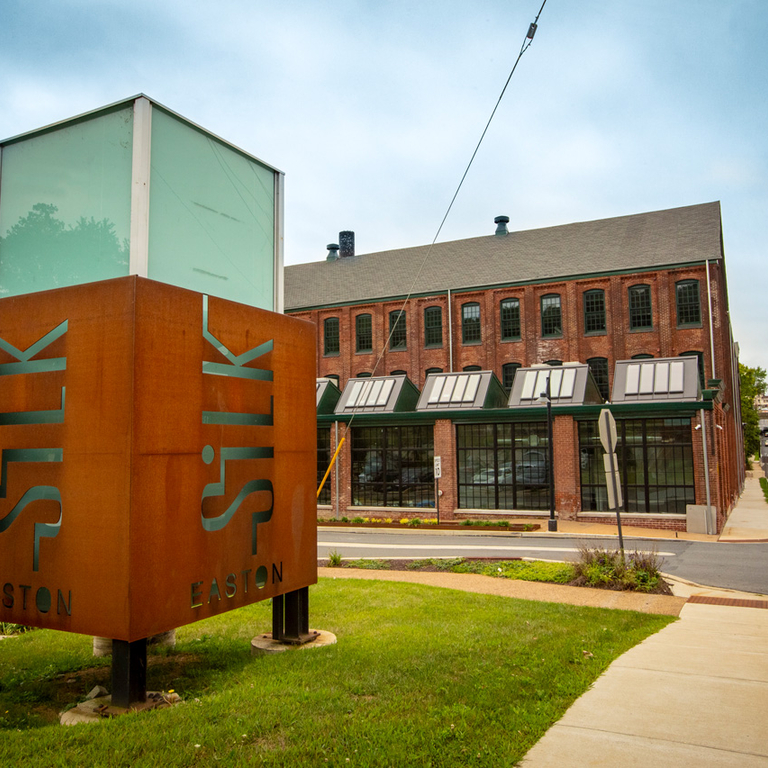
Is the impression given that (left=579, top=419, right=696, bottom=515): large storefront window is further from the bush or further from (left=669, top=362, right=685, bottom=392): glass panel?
the bush

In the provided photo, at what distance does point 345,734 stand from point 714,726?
2656mm

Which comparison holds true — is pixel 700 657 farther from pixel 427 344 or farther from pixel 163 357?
pixel 427 344

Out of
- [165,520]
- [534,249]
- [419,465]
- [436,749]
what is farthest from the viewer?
[534,249]

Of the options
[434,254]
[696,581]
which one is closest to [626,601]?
→ [696,581]

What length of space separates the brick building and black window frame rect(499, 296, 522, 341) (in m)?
0.08

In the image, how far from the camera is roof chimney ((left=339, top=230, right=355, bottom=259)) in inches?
1839

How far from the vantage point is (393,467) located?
96.4 feet

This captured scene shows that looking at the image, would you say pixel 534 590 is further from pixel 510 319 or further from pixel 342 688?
pixel 510 319

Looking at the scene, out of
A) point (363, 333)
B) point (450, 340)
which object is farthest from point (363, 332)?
point (450, 340)

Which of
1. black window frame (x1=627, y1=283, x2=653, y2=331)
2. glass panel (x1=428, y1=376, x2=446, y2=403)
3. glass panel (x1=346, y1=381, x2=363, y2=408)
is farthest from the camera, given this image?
black window frame (x1=627, y1=283, x2=653, y2=331)

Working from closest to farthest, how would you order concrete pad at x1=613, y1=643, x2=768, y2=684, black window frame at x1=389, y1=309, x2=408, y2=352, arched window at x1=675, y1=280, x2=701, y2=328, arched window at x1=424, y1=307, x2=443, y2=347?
concrete pad at x1=613, y1=643, x2=768, y2=684
arched window at x1=675, y1=280, x2=701, y2=328
arched window at x1=424, y1=307, x2=443, y2=347
black window frame at x1=389, y1=309, x2=408, y2=352

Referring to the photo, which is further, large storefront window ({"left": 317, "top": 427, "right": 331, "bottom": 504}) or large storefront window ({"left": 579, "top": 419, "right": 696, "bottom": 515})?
large storefront window ({"left": 317, "top": 427, "right": 331, "bottom": 504})

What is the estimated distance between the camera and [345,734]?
15.1 ft

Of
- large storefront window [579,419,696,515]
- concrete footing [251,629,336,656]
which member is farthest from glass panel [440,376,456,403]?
concrete footing [251,629,336,656]
